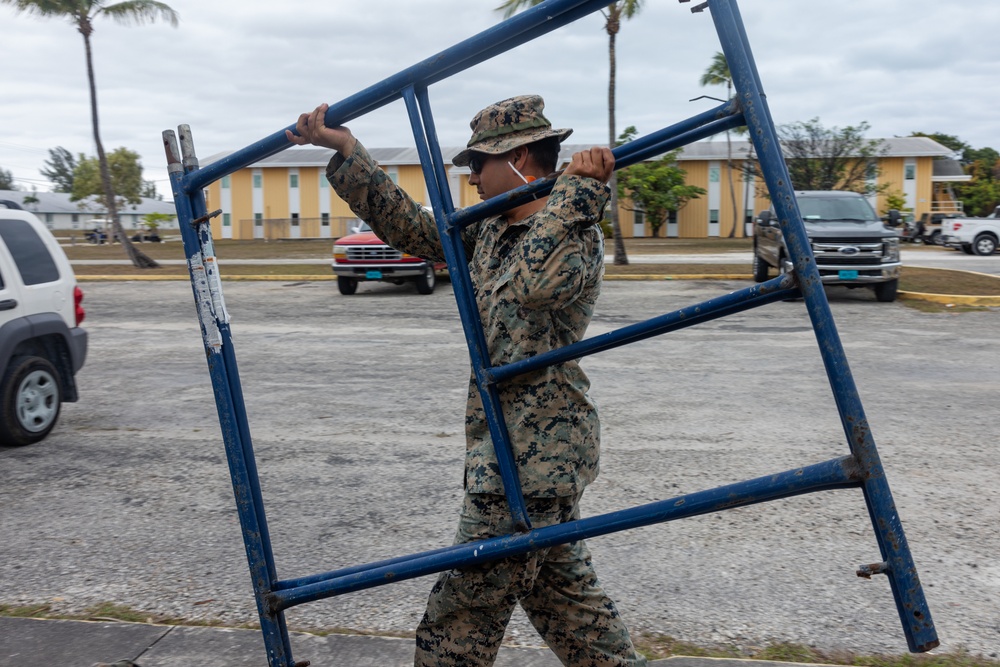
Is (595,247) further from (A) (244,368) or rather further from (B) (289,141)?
(A) (244,368)

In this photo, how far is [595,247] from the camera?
7.38 ft

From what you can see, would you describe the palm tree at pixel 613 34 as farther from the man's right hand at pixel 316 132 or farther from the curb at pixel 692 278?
the man's right hand at pixel 316 132

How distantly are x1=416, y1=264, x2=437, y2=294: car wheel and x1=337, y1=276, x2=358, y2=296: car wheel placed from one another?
1.25 m

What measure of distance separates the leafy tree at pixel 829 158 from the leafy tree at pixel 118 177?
2125 inches

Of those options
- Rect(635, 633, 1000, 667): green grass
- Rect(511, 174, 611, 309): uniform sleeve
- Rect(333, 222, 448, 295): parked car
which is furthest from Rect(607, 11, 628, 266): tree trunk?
Rect(511, 174, 611, 309): uniform sleeve

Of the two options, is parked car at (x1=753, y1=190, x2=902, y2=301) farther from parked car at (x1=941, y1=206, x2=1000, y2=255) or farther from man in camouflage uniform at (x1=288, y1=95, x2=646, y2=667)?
parked car at (x1=941, y1=206, x2=1000, y2=255)

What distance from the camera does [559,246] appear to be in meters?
2.01

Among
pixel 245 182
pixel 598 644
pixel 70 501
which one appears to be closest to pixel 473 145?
pixel 598 644

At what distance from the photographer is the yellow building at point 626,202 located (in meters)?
50.4

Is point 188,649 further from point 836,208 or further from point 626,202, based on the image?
point 626,202

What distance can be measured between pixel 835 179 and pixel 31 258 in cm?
3457

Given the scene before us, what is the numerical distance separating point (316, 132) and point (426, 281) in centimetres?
1427

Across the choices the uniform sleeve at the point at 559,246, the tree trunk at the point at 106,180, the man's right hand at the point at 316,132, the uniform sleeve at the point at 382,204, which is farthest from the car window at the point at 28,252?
the tree trunk at the point at 106,180

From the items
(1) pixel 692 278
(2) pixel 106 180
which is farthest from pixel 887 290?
(2) pixel 106 180
